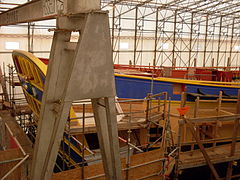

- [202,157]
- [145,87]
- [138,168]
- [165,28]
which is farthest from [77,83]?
[165,28]

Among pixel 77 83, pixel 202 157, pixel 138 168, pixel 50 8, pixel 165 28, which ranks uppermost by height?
pixel 165 28

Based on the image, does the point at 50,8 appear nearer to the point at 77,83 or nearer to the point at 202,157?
the point at 77,83

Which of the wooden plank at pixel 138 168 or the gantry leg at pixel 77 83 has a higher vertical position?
the gantry leg at pixel 77 83

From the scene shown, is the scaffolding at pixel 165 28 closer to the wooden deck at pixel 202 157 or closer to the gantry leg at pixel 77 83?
the wooden deck at pixel 202 157

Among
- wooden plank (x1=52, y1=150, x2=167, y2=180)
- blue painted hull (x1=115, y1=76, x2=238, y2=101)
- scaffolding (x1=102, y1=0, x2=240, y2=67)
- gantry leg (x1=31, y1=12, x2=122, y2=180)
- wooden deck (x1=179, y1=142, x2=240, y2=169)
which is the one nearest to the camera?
gantry leg (x1=31, y1=12, x2=122, y2=180)

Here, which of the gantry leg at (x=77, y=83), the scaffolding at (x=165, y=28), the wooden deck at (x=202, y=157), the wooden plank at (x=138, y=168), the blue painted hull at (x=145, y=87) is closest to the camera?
the gantry leg at (x=77, y=83)

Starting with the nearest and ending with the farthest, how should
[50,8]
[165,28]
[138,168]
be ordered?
[50,8] < [138,168] < [165,28]

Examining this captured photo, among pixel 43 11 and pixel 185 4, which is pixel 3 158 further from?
Result: pixel 185 4

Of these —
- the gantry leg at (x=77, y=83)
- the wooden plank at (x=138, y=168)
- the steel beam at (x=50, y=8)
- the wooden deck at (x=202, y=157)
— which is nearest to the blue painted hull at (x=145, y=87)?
the wooden deck at (x=202, y=157)

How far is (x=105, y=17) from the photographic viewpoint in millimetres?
2822

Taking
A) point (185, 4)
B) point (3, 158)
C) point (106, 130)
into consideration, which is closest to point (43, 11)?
point (106, 130)

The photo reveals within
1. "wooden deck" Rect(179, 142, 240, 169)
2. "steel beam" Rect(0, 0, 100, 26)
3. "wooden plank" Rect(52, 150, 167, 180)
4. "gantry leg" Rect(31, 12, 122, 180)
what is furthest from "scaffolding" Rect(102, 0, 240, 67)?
"gantry leg" Rect(31, 12, 122, 180)

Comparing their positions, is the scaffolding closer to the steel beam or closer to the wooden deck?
the wooden deck

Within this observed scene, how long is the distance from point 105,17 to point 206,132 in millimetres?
6471
